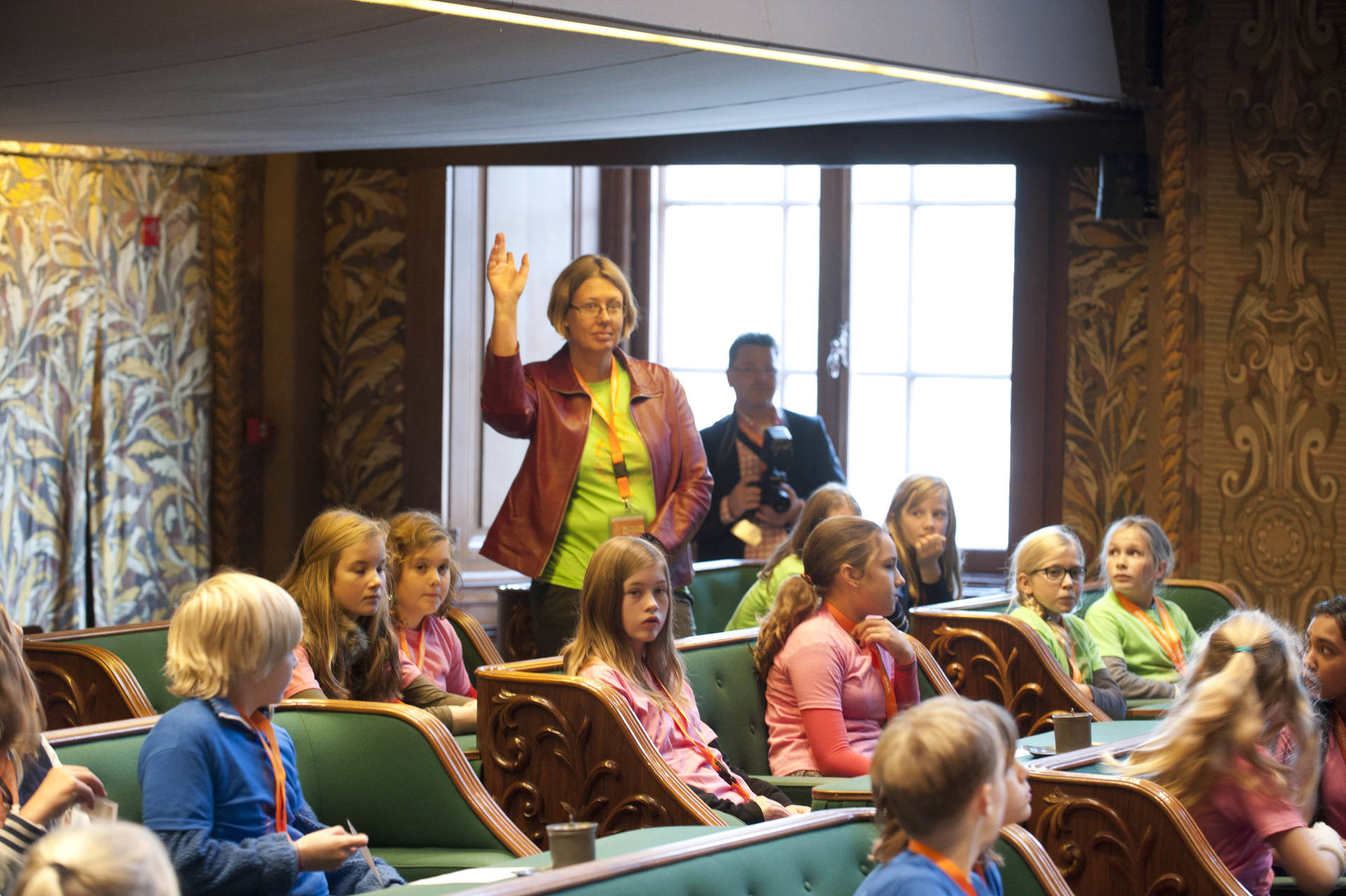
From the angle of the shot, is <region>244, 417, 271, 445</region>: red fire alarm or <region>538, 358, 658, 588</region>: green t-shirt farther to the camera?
<region>244, 417, 271, 445</region>: red fire alarm

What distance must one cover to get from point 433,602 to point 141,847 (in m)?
2.46

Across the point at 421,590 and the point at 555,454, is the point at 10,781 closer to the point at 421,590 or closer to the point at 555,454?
the point at 421,590

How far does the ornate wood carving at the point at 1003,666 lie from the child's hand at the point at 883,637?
645 millimetres

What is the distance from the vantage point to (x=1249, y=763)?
8.66 feet

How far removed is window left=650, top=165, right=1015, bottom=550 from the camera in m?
6.38

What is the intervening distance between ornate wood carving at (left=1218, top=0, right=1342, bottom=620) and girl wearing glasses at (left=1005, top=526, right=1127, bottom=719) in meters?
1.25

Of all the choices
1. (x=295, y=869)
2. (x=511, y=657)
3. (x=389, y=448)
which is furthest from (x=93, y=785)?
(x=389, y=448)

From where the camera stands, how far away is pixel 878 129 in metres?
5.04

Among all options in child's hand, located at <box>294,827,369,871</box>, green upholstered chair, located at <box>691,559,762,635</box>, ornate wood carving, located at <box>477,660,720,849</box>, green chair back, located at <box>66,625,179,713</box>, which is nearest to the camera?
child's hand, located at <box>294,827,369,871</box>

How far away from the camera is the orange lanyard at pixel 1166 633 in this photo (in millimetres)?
4777

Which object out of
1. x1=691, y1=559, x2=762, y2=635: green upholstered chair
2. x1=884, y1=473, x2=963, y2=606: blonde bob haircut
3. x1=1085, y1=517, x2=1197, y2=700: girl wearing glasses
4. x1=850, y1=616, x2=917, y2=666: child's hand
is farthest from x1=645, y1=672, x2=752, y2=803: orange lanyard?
x1=1085, y1=517, x2=1197, y2=700: girl wearing glasses

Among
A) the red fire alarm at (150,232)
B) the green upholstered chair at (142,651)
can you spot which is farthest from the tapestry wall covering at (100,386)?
the green upholstered chair at (142,651)

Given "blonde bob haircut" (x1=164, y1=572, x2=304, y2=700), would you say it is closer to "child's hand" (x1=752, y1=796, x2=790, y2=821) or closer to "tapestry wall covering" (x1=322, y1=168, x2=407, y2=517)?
"child's hand" (x1=752, y1=796, x2=790, y2=821)

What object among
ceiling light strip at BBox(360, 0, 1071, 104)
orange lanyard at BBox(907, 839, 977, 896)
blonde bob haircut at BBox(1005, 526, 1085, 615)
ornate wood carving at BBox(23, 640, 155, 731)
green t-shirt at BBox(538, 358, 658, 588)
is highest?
ceiling light strip at BBox(360, 0, 1071, 104)
